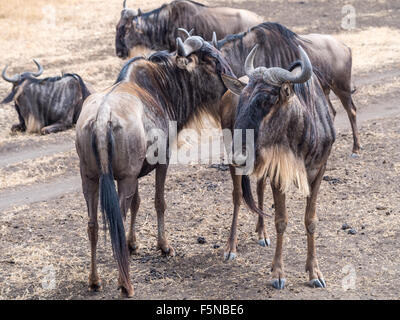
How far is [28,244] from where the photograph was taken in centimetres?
605

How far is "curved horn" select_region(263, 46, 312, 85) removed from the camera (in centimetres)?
420

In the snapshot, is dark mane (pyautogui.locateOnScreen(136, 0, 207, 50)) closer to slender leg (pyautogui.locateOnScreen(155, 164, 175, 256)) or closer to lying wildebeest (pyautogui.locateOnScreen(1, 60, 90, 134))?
lying wildebeest (pyautogui.locateOnScreen(1, 60, 90, 134))

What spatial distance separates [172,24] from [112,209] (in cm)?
624

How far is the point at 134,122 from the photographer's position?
472 cm

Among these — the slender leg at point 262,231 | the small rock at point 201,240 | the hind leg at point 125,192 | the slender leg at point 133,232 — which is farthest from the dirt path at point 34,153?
the hind leg at point 125,192

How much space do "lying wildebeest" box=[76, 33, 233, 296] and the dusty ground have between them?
40cm

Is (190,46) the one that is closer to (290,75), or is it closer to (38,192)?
(290,75)

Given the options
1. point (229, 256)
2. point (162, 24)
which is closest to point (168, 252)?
point (229, 256)

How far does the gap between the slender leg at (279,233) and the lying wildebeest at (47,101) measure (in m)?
6.44

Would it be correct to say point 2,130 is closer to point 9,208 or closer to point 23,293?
point 9,208

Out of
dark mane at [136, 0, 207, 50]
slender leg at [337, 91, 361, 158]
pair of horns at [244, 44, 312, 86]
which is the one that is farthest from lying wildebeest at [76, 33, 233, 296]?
Answer: dark mane at [136, 0, 207, 50]

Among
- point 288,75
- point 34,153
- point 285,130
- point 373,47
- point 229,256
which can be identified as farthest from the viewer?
point 373,47

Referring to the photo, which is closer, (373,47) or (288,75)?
(288,75)

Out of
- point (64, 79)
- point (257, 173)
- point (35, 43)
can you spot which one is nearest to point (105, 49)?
point (35, 43)
